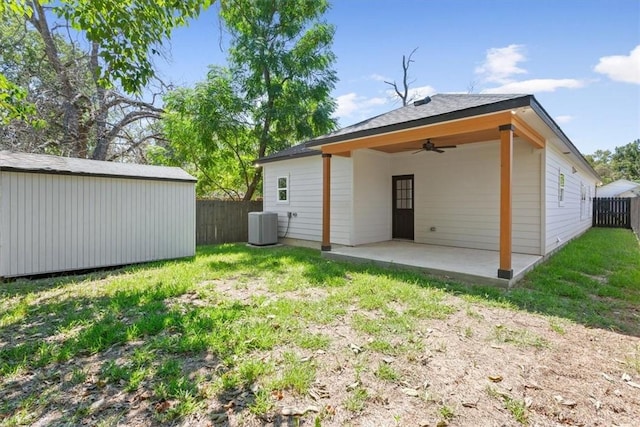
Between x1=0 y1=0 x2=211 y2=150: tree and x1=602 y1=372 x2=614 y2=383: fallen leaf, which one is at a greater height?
x1=0 y1=0 x2=211 y2=150: tree

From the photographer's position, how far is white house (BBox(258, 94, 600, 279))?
17.1 ft

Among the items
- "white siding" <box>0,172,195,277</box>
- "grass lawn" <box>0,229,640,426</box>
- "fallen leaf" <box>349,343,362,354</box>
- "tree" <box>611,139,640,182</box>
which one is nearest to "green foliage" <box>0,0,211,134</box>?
"white siding" <box>0,172,195,277</box>

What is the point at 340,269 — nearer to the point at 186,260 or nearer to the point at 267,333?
the point at 267,333

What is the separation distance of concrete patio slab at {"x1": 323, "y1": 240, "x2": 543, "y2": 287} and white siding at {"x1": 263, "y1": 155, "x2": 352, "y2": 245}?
92 cm

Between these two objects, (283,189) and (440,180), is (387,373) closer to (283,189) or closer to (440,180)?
(440,180)

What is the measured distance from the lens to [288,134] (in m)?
13.2

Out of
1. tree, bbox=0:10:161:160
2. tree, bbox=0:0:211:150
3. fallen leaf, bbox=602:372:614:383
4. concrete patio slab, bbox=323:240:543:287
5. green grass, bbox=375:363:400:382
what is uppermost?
tree, bbox=0:10:161:160

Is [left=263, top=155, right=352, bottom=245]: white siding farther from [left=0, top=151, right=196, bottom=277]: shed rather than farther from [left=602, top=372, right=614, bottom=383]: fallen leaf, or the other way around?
[left=602, top=372, right=614, bottom=383]: fallen leaf


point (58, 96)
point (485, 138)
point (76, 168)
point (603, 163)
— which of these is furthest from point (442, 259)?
point (603, 163)

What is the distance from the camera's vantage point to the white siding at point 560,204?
673 centimetres

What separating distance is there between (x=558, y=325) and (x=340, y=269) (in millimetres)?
3260

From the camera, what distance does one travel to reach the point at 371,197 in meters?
8.51

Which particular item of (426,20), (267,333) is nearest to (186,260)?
(267,333)

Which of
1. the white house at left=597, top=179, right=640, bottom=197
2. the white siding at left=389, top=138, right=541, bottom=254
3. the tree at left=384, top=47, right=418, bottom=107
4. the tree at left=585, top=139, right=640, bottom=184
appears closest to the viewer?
the white siding at left=389, top=138, right=541, bottom=254
